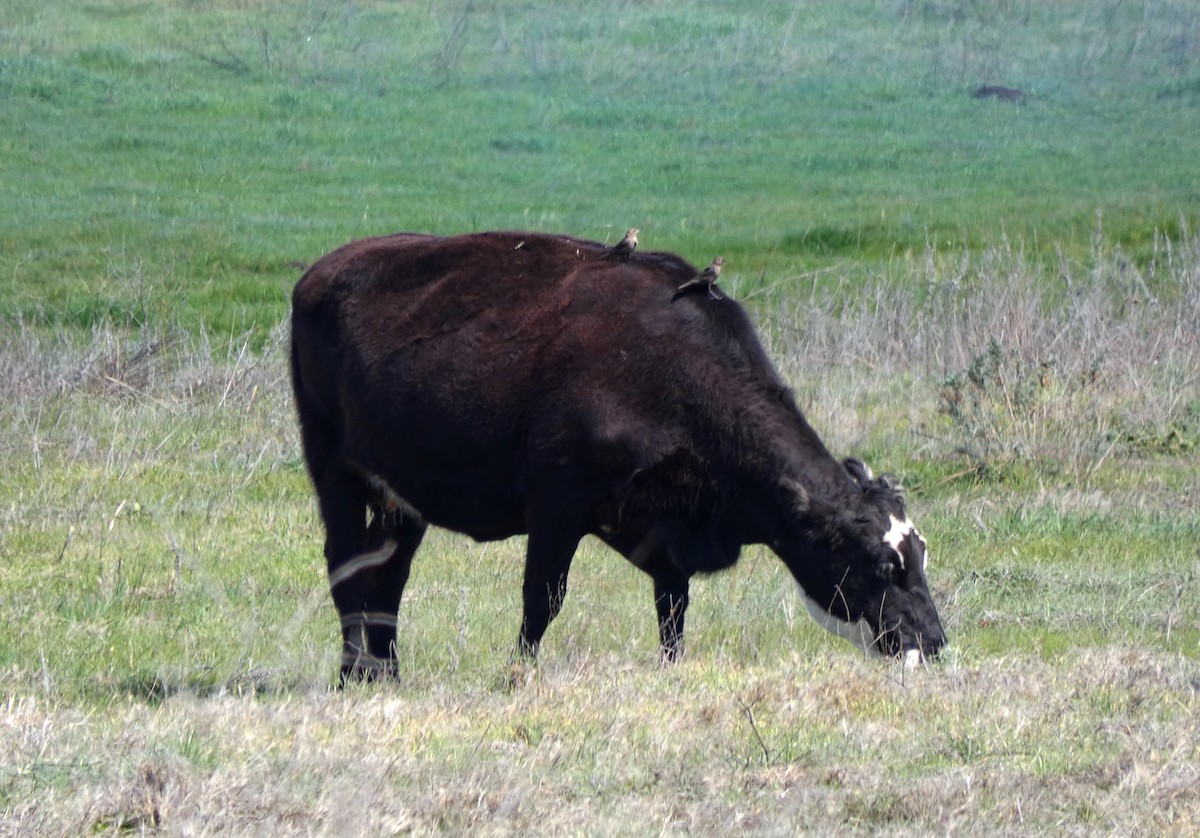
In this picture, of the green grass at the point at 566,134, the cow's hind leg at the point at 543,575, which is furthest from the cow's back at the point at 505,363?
the green grass at the point at 566,134

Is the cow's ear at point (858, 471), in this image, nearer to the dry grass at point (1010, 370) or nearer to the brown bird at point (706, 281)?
the brown bird at point (706, 281)

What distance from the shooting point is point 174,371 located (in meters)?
14.4

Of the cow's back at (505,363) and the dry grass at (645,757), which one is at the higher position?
the cow's back at (505,363)

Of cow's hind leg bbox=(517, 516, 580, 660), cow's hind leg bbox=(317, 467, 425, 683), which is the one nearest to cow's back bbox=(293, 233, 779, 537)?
cow's hind leg bbox=(517, 516, 580, 660)

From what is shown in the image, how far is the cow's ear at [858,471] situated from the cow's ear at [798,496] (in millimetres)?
274

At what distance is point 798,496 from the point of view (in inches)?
258

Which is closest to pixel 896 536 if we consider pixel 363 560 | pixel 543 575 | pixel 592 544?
pixel 543 575

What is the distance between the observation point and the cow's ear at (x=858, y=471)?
672 centimetres

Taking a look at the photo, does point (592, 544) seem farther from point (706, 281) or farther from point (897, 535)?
point (897, 535)

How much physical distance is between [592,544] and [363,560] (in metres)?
2.62

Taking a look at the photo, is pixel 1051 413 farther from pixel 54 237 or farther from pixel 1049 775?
pixel 54 237

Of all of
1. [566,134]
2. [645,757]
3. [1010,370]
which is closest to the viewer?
[645,757]

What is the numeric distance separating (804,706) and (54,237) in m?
19.2

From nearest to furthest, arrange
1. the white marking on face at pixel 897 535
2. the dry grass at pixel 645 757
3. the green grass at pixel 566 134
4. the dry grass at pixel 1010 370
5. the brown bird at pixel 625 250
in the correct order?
the dry grass at pixel 645 757
the white marking on face at pixel 897 535
the brown bird at pixel 625 250
the dry grass at pixel 1010 370
the green grass at pixel 566 134
